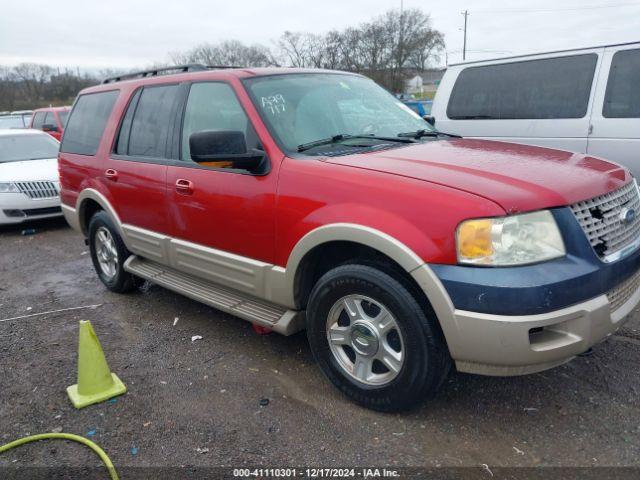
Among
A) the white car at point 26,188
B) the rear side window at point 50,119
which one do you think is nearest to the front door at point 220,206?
the white car at point 26,188

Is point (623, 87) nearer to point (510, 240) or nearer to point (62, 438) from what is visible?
point (510, 240)

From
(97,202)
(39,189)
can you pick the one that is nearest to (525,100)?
(97,202)

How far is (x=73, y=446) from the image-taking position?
9.16 feet

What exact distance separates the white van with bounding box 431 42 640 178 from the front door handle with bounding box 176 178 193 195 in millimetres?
3492

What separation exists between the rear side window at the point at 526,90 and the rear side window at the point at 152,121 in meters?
3.33

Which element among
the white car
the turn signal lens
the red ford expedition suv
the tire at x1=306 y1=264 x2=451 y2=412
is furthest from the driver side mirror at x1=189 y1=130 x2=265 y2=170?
the white car

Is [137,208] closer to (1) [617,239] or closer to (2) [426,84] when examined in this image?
(1) [617,239]

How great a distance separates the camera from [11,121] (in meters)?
17.8

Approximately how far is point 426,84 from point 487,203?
172ft

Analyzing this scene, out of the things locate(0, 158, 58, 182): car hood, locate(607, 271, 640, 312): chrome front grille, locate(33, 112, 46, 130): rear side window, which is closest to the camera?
locate(607, 271, 640, 312): chrome front grille

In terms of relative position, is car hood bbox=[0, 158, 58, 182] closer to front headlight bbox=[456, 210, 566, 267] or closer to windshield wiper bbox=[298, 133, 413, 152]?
windshield wiper bbox=[298, 133, 413, 152]

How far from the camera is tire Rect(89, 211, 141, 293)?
Result: 15.6 ft

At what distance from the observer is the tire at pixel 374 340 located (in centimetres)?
259

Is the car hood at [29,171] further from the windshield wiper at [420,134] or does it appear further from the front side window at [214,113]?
the windshield wiper at [420,134]
